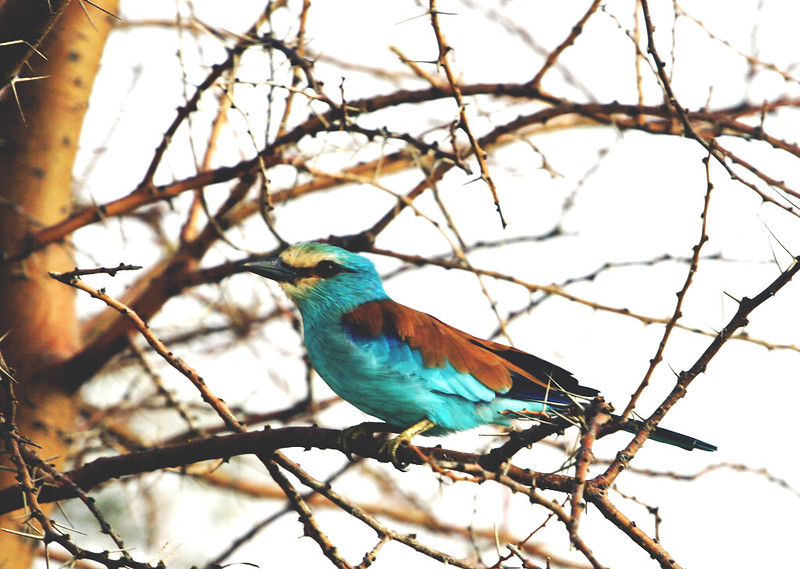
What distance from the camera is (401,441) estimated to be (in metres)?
3.36

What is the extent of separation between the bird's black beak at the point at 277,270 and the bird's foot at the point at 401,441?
1.02 m

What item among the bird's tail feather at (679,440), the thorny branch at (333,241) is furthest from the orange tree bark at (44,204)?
the bird's tail feather at (679,440)

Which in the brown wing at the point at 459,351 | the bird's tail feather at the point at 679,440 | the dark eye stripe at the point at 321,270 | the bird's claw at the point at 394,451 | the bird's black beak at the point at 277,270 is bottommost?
the bird's claw at the point at 394,451

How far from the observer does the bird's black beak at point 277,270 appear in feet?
13.8

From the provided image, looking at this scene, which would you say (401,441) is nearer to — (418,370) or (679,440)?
(418,370)

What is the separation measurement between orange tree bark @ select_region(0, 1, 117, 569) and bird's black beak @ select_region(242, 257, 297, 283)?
1.07 metres

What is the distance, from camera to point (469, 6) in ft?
20.0

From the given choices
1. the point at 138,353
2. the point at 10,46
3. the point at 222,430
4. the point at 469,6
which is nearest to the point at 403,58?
the point at 10,46

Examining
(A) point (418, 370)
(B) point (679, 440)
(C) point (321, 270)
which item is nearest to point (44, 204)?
(C) point (321, 270)

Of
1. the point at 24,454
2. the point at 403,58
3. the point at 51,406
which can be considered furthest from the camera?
the point at 51,406

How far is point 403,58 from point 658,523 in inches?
74.7

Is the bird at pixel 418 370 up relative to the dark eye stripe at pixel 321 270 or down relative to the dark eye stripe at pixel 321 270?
down

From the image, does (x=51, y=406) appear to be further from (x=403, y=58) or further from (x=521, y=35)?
Answer: (x=521, y=35)

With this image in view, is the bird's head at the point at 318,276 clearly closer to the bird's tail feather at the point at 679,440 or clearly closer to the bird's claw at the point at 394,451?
the bird's claw at the point at 394,451
